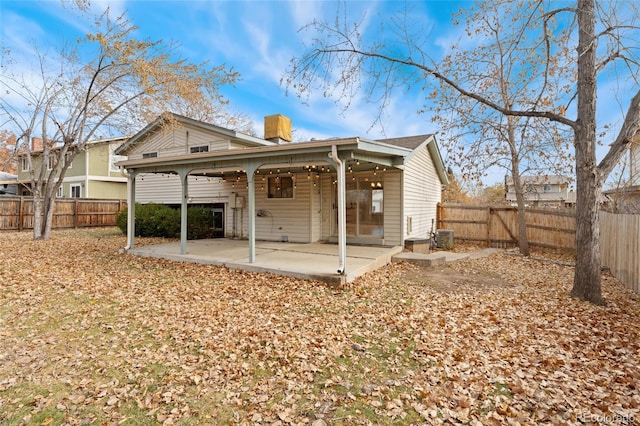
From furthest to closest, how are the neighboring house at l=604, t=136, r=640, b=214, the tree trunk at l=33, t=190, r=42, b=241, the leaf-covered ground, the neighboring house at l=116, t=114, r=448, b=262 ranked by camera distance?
1. the tree trunk at l=33, t=190, r=42, b=241
2. the neighboring house at l=604, t=136, r=640, b=214
3. the neighboring house at l=116, t=114, r=448, b=262
4. the leaf-covered ground

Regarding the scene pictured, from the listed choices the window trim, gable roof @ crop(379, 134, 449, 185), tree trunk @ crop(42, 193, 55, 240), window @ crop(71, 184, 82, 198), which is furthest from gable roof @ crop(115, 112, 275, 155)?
window @ crop(71, 184, 82, 198)

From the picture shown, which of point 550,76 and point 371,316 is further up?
point 550,76

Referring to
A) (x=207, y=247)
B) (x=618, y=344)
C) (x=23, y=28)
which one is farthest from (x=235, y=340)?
(x=23, y=28)

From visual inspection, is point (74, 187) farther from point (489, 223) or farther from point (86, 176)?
point (489, 223)

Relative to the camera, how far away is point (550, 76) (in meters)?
6.74

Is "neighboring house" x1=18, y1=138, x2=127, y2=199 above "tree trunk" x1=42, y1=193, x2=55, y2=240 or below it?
above

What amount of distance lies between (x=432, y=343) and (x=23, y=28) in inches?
585

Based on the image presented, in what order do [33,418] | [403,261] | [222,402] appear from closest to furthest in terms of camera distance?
[33,418] → [222,402] → [403,261]

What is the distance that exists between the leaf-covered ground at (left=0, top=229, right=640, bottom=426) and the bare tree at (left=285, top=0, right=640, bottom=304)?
1706 millimetres

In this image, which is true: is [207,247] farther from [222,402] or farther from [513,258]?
[513,258]

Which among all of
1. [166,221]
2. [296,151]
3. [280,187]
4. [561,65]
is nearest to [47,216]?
[166,221]

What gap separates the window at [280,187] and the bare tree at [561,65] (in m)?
5.06

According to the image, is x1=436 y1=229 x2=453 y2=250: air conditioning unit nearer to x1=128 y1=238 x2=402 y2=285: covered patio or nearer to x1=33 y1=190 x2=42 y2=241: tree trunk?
x1=128 y1=238 x2=402 y2=285: covered patio

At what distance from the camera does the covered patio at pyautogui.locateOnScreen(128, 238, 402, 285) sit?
6676 millimetres
